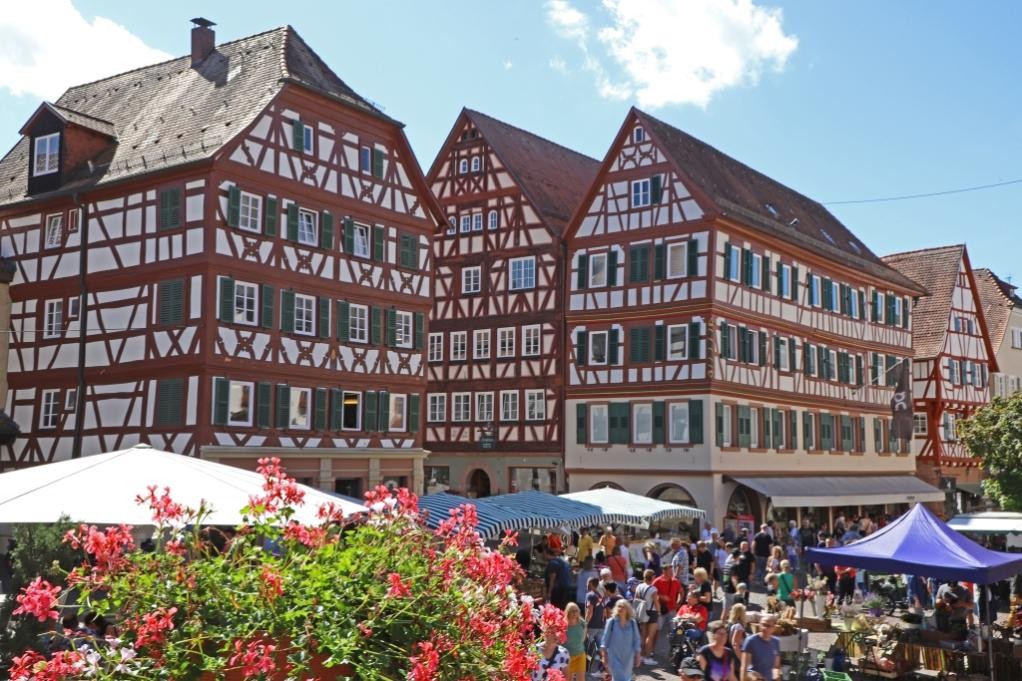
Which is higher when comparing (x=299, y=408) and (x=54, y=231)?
(x=54, y=231)

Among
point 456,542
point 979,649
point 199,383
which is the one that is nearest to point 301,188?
point 199,383

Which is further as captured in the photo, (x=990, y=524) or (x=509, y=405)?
(x=509, y=405)

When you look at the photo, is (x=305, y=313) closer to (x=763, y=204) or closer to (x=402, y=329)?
(x=402, y=329)

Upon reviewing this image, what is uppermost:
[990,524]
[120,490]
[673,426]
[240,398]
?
[240,398]

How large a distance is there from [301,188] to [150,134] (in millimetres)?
4737

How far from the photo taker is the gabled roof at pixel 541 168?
40.6 metres

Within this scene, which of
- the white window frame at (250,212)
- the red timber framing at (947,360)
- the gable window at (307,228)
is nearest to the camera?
the white window frame at (250,212)

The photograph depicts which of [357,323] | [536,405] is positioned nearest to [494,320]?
[536,405]

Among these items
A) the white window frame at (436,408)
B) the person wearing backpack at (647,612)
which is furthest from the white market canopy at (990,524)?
the white window frame at (436,408)

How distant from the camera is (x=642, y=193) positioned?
121 feet

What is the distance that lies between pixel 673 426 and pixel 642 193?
25.7 ft

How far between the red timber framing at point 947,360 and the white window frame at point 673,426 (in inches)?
785

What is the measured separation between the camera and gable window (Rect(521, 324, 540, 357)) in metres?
39.5

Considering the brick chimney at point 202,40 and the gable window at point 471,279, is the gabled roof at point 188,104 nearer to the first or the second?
the brick chimney at point 202,40
